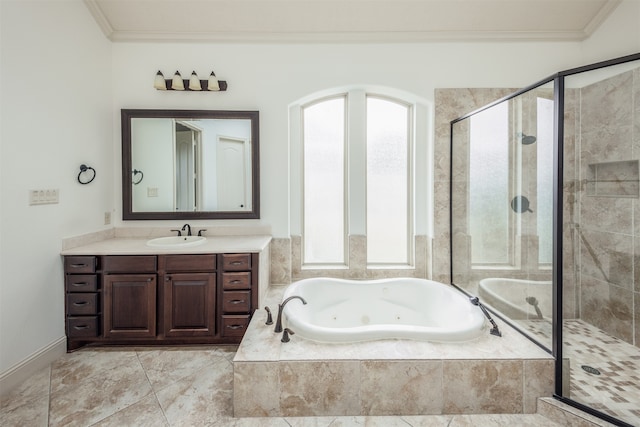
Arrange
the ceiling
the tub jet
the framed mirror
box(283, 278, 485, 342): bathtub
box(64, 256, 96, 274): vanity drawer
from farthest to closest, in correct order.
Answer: the framed mirror, the ceiling, box(283, 278, 485, 342): bathtub, box(64, 256, 96, 274): vanity drawer, the tub jet

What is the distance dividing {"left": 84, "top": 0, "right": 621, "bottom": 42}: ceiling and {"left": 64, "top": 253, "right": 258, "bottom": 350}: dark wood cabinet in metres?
2.03

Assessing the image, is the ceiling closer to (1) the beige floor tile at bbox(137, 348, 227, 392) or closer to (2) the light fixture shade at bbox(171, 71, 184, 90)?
(2) the light fixture shade at bbox(171, 71, 184, 90)

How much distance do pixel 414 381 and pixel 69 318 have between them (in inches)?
96.0

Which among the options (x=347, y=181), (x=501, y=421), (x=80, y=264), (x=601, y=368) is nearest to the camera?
(x=501, y=421)

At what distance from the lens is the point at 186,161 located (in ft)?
8.85

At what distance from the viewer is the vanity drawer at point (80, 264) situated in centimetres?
213

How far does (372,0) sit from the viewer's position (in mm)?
2449

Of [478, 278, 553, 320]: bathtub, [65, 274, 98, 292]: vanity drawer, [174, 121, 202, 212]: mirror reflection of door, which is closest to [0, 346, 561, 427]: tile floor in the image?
[65, 274, 98, 292]: vanity drawer

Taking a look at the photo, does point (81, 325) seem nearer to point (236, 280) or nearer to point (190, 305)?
point (190, 305)

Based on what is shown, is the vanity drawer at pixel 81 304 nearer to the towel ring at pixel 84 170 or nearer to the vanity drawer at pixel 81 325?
the vanity drawer at pixel 81 325

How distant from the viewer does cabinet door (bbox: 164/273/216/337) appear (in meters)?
2.17

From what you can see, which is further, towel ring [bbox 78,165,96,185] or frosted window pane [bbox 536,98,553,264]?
towel ring [bbox 78,165,96,185]

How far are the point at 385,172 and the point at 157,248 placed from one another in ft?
7.10

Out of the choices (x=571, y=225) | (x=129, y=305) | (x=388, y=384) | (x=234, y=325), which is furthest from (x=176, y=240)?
(x=571, y=225)
